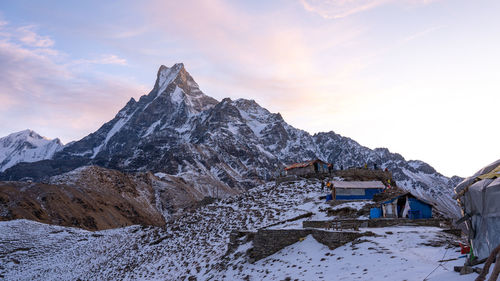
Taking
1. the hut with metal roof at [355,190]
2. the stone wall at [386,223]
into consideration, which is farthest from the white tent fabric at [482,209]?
the hut with metal roof at [355,190]

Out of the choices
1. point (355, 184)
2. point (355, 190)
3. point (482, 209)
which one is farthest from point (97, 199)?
point (482, 209)

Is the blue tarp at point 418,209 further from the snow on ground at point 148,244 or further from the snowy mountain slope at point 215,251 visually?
the snow on ground at point 148,244

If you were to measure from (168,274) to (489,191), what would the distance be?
2958 centimetres

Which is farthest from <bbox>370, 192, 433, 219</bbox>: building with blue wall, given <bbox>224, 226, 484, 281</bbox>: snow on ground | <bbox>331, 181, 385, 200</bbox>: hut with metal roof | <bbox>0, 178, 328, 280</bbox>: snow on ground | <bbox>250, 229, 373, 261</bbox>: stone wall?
<bbox>250, 229, 373, 261</bbox>: stone wall

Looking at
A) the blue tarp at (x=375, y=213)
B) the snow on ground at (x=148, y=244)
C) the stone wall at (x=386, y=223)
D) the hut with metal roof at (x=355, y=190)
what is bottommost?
the snow on ground at (x=148, y=244)

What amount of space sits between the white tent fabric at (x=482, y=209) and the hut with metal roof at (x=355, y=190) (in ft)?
104

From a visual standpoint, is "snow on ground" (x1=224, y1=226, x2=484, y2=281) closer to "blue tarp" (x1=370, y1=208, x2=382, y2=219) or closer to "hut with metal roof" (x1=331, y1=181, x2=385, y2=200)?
"blue tarp" (x1=370, y1=208, x2=382, y2=219)

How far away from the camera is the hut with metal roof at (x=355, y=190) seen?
47.9 meters

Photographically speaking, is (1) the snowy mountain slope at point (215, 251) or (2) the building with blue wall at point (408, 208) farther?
(2) the building with blue wall at point (408, 208)

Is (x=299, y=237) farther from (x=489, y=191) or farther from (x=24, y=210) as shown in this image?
(x=24, y=210)

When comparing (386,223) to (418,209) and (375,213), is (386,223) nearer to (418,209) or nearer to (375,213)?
(375,213)

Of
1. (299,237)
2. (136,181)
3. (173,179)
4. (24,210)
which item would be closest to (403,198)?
(299,237)

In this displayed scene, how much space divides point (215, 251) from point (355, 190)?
2217cm

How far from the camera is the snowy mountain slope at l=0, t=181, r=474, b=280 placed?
21.0m
